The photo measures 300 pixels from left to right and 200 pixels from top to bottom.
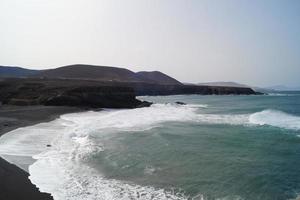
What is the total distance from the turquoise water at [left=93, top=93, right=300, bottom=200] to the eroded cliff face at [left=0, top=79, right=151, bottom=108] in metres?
25.9

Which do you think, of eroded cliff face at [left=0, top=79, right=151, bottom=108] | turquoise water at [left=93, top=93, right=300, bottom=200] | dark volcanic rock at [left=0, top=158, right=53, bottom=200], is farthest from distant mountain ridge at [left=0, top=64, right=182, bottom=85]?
dark volcanic rock at [left=0, top=158, right=53, bottom=200]

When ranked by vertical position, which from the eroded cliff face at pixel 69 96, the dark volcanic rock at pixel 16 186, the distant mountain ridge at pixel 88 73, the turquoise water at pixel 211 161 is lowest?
the dark volcanic rock at pixel 16 186

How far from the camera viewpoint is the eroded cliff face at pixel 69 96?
4678cm

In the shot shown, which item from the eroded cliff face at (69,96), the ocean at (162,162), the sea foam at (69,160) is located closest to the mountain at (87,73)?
the eroded cliff face at (69,96)

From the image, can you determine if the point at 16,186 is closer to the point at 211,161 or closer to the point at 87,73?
the point at 211,161

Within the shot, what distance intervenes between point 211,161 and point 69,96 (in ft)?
118

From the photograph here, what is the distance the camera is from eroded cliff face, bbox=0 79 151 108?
46.8 metres

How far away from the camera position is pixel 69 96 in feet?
157

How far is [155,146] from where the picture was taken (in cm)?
1872

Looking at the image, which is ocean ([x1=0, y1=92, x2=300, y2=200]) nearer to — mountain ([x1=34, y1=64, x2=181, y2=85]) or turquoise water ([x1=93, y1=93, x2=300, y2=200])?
turquoise water ([x1=93, y1=93, x2=300, y2=200])

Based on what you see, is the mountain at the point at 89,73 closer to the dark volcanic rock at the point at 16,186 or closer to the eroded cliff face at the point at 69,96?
the eroded cliff face at the point at 69,96

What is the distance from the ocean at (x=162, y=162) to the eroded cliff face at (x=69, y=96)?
22.5 meters

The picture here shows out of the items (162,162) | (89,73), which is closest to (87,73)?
(89,73)

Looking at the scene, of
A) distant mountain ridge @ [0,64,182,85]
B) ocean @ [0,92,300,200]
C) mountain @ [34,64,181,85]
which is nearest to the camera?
ocean @ [0,92,300,200]
